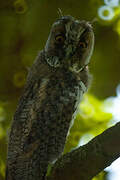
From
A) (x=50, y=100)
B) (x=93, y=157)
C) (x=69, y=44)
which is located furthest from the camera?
(x=69, y=44)

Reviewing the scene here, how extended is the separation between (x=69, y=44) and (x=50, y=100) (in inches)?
23.2

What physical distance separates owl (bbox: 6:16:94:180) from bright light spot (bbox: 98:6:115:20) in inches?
17.3

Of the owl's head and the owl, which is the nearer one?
the owl

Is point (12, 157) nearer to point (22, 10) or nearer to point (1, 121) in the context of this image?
point (1, 121)

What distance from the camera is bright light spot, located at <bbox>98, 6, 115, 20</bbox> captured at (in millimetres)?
4238

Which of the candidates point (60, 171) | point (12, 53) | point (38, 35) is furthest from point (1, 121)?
point (60, 171)

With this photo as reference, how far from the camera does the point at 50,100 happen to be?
3.46m

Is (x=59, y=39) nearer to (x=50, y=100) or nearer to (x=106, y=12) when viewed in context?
(x=50, y=100)

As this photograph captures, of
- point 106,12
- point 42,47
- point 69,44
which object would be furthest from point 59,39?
point 106,12

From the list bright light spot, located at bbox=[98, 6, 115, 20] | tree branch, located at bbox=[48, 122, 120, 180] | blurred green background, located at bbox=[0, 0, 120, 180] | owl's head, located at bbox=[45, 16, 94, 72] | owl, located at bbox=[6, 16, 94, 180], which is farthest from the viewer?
bright light spot, located at bbox=[98, 6, 115, 20]

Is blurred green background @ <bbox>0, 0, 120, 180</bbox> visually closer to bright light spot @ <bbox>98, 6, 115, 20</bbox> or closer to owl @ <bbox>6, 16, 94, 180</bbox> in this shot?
bright light spot @ <bbox>98, 6, 115, 20</bbox>

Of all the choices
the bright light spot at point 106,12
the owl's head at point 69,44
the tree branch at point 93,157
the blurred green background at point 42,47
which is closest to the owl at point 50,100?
the owl's head at point 69,44

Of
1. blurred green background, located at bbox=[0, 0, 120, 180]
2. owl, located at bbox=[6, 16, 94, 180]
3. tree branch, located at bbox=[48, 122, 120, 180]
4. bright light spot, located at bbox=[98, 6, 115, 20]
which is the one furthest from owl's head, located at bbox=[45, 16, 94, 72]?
tree branch, located at bbox=[48, 122, 120, 180]

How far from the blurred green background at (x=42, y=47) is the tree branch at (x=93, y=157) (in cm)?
158
